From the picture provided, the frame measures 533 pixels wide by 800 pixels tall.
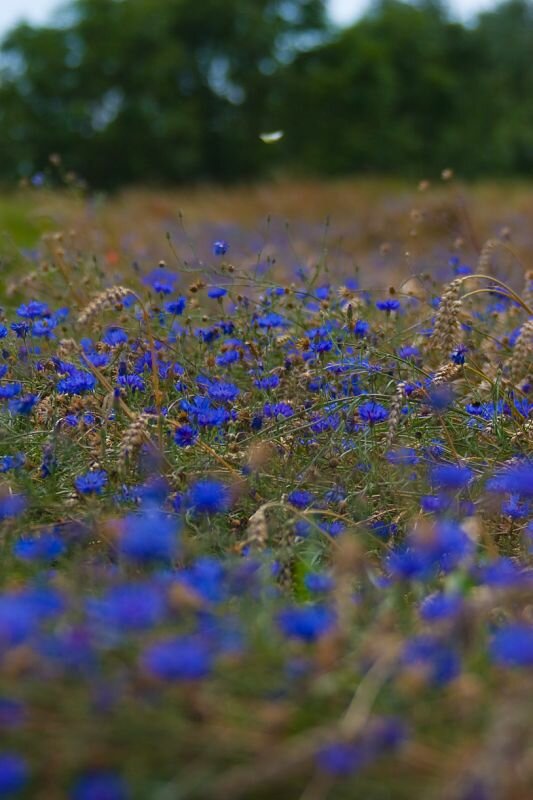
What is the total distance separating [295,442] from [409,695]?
1242 millimetres

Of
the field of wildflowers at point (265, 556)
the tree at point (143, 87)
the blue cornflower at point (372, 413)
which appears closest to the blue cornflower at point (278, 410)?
the field of wildflowers at point (265, 556)

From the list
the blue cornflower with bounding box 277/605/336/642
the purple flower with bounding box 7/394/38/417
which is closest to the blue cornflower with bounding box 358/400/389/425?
the purple flower with bounding box 7/394/38/417

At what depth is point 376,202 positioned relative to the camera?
39.0 ft

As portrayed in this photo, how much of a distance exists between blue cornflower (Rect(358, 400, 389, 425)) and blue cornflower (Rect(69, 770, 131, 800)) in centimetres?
132

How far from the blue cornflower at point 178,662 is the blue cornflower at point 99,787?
4.7 inches

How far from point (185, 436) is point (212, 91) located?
22.3 metres

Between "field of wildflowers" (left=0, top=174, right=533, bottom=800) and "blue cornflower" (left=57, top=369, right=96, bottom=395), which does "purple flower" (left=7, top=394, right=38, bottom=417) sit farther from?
"blue cornflower" (left=57, top=369, right=96, bottom=395)

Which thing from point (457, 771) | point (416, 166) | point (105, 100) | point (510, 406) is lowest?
point (416, 166)

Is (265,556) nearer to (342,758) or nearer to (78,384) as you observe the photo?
(342,758)

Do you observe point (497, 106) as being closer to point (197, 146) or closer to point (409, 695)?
point (197, 146)

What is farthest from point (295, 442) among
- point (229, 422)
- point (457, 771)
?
point (457, 771)

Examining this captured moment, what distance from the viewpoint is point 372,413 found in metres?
2.38

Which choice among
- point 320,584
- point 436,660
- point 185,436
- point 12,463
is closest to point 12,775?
point 436,660

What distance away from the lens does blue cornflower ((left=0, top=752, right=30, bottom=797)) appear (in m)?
1.08
